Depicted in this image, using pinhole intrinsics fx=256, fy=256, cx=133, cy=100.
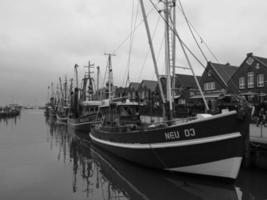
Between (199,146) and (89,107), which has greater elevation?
(89,107)

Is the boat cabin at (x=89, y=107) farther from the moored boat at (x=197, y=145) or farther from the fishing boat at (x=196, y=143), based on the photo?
the moored boat at (x=197, y=145)

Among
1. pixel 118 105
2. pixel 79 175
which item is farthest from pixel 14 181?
pixel 118 105

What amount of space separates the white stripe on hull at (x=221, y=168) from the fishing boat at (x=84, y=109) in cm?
1912

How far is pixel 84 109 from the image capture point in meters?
37.1

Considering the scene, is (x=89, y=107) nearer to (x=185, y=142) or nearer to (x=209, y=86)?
(x=209, y=86)

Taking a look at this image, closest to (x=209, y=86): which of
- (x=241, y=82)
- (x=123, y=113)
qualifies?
(x=241, y=82)

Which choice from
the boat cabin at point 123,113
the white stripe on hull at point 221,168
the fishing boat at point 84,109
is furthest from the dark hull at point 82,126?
the white stripe on hull at point 221,168

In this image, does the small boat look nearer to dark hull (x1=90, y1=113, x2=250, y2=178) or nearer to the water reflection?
the water reflection

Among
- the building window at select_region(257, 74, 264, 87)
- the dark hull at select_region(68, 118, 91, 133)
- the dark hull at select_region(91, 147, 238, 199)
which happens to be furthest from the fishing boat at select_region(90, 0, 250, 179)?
the building window at select_region(257, 74, 264, 87)

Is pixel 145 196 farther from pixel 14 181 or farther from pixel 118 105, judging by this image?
pixel 118 105

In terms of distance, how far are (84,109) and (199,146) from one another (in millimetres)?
28558

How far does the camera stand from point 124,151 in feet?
47.0

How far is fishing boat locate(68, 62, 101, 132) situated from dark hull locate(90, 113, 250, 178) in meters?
17.7

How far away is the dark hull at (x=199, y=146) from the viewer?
9.81 meters
